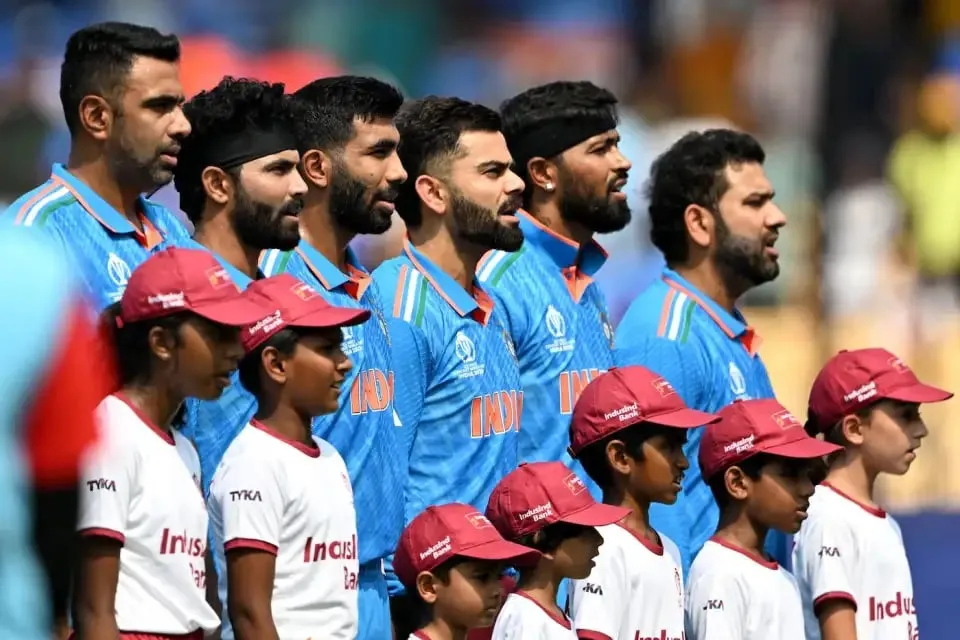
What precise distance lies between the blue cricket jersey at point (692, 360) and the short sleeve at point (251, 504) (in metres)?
2.06

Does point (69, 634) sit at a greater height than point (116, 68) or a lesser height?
lesser

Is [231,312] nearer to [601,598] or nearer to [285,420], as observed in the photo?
[285,420]

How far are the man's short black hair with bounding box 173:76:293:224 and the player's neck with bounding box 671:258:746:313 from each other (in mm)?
2144

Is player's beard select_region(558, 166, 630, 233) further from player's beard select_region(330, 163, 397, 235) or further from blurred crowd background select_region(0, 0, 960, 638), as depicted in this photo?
blurred crowd background select_region(0, 0, 960, 638)

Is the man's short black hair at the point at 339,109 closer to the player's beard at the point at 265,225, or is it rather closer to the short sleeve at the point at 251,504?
the player's beard at the point at 265,225

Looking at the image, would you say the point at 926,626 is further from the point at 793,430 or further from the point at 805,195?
the point at 805,195

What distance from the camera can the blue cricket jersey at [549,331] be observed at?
714 cm

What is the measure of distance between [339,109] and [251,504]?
1.59m

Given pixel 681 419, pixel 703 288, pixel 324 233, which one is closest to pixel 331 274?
pixel 324 233

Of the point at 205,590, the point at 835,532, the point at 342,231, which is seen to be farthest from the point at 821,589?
the point at 205,590

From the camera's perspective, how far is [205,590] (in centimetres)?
Answer: 540

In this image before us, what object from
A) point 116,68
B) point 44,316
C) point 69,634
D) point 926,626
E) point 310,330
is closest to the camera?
point 44,316

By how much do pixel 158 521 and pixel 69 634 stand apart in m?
0.34

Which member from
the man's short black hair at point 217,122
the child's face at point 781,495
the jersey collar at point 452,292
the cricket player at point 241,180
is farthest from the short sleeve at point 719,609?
the man's short black hair at point 217,122
